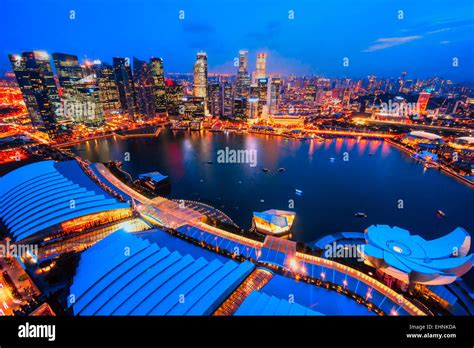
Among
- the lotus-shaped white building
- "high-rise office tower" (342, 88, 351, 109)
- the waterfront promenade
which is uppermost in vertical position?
"high-rise office tower" (342, 88, 351, 109)

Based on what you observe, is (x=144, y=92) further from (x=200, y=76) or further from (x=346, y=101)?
(x=346, y=101)

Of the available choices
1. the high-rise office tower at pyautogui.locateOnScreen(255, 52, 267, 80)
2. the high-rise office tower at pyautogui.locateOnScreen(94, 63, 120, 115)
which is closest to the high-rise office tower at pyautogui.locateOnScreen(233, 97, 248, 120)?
the high-rise office tower at pyautogui.locateOnScreen(94, 63, 120, 115)

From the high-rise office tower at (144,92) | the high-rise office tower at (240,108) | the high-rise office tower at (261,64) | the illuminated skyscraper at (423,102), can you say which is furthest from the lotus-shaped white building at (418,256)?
the high-rise office tower at (261,64)

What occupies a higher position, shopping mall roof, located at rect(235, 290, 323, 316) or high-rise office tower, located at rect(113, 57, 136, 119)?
high-rise office tower, located at rect(113, 57, 136, 119)

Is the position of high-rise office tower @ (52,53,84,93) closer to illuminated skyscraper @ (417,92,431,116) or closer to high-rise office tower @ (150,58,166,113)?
high-rise office tower @ (150,58,166,113)
